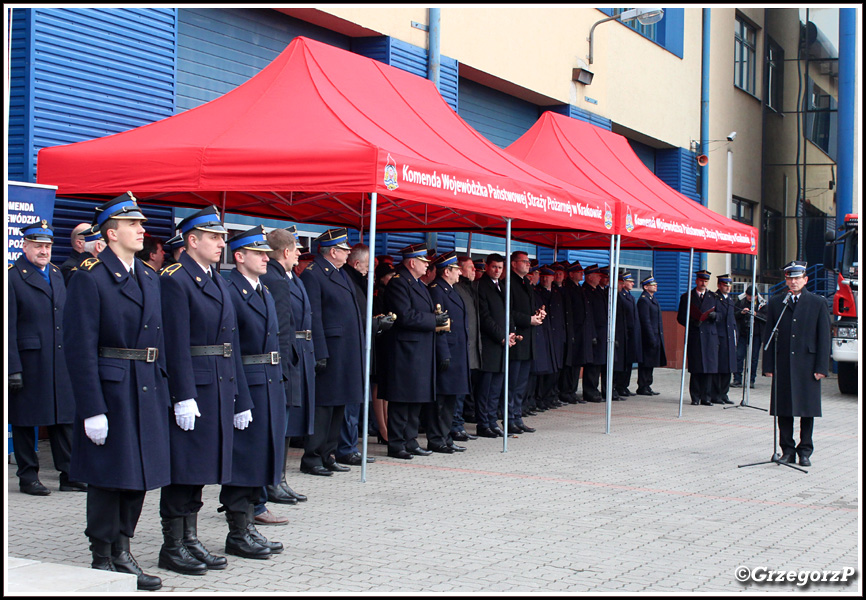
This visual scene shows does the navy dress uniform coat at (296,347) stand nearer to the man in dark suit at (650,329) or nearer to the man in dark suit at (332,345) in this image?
the man in dark suit at (332,345)

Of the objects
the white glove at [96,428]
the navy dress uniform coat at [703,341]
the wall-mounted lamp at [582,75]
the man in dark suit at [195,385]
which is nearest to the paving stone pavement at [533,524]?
the man in dark suit at [195,385]

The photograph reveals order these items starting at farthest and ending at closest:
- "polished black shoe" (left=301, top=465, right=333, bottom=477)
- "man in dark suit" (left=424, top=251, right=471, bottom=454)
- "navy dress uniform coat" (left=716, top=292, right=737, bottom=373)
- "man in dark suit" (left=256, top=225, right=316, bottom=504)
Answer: "navy dress uniform coat" (left=716, top=292, right=737, bottom=373) → "man in dark suit" (left=424, top=251, right=471, bottom=454) → "polished black shoe" (left=301, top=465, right=333, bottom=477) → "man in dark suit" (left=256, top=225, right=316, bottom=504)

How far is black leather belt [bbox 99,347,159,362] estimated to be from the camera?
5.07m

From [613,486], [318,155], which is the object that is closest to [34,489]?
[318,155]

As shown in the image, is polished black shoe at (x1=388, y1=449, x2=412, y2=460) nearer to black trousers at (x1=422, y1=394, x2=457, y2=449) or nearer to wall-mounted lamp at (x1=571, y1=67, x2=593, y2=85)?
black trousers at (x1=422, y1=394, x2=457, y2=449)

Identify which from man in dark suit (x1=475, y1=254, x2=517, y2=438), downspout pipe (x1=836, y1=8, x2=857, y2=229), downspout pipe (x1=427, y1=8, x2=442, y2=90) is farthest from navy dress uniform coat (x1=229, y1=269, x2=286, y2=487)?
downspout pipe (x1=836, y1=8, x2=857, y2=229)

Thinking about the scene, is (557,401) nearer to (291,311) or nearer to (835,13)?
(291,311)

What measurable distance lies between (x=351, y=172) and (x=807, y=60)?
25835 millimetres

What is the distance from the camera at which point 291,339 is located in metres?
6.94

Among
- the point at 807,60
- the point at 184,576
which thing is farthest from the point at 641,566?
the point at 807,60

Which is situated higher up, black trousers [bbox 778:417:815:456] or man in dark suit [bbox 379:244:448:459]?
man in dark suit [bbox 379:244:448:459]

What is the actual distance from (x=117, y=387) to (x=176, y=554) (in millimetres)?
1016

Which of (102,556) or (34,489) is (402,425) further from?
(102,556)

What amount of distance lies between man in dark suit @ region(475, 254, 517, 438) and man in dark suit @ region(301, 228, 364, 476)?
2525 millimetres
